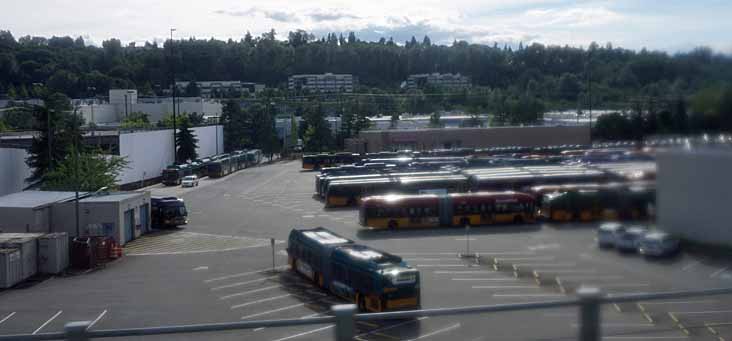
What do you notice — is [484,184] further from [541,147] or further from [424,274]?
[541,147]

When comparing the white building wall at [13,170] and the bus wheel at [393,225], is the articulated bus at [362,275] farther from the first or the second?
the white building wall at [13,170]

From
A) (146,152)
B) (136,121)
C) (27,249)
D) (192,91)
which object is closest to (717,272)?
(27,249)

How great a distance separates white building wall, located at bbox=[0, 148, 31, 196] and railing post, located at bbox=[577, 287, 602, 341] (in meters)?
11.7

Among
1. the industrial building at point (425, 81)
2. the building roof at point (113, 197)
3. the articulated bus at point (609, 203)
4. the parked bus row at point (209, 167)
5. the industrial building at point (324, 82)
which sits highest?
the industrial building at point (324, 82)

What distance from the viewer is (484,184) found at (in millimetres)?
6137

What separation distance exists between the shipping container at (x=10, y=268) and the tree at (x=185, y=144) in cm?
1237

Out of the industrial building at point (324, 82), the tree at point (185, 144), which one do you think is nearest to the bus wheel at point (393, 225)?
the tree at point (185, 144)

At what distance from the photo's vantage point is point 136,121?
2241 cm

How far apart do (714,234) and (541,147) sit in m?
3.09

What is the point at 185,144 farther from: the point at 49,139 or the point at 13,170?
the point at 13,170

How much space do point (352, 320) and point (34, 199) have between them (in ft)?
29.0

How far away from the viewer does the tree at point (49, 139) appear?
1212 cm

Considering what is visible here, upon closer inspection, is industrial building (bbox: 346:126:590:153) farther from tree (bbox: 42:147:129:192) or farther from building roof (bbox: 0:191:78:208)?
tree (bbox: 42:147:129:192)

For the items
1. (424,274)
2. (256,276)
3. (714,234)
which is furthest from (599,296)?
(256,276)
